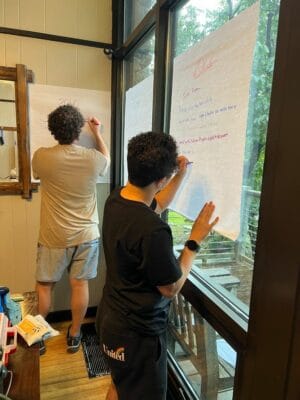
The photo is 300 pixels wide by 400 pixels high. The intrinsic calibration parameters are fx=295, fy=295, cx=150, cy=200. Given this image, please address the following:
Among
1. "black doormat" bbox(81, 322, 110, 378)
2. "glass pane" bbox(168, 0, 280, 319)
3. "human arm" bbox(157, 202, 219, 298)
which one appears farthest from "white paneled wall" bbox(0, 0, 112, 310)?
"human arm" bbox(157, 202, 219, 298)

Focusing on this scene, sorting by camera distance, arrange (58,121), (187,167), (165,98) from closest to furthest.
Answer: (187,167)
(165,98)
(58,121)

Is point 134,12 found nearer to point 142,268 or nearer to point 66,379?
point 142,268

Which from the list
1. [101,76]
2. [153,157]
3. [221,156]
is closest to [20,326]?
[153,157]

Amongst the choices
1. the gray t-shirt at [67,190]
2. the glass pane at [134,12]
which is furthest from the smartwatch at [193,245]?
the glass pane at [134,12]

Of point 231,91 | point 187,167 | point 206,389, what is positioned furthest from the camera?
point 206,389

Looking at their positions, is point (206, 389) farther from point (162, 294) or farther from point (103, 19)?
point (103, 19)

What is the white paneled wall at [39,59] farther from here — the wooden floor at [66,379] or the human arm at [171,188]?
the human arm at [171,188]

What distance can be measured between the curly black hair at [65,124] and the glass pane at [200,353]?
1.13 metres

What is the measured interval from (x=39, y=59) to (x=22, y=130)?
1.67 feet

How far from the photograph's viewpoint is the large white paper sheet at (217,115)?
859 millimetres

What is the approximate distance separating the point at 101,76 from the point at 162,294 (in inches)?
70.2

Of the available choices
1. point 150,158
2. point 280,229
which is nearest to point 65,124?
point 150,158

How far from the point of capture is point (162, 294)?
3.32ft

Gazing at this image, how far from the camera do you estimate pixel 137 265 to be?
0.96 m
